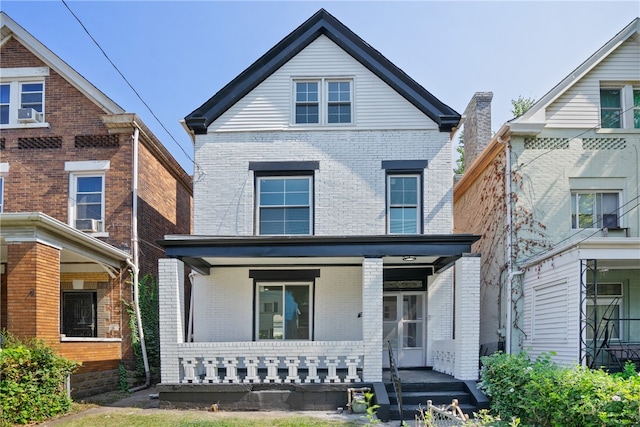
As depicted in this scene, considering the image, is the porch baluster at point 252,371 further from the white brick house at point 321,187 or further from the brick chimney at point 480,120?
the brick chimney at point 480,120

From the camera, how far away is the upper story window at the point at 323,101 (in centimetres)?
1348

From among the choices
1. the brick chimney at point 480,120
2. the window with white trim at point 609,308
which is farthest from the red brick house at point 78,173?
the window with white trim at point 609,308

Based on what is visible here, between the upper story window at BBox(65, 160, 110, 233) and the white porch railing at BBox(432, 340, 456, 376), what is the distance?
9.57 m

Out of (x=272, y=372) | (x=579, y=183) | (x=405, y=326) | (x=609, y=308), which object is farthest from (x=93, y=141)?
(x=609, y=308)

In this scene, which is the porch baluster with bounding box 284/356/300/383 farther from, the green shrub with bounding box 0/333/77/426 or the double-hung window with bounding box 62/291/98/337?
the double-hung window with bounding box 62/291/98/337

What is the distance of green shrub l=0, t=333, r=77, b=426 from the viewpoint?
877cm

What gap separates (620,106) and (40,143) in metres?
16.1

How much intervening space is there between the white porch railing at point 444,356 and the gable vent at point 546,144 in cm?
557

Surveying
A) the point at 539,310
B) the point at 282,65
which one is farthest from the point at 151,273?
the point at 539,310

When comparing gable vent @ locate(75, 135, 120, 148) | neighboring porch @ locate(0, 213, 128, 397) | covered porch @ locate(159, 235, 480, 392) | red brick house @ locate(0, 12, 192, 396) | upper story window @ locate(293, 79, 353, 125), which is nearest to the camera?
neighboring porch @ locate(0, 213, 128, 397)

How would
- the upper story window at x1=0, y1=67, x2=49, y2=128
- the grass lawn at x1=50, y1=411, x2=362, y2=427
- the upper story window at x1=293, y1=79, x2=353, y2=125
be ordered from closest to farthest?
the grass lawn at x1=50, y1=411, x2=362, y2=427
the upper story window at x1=293, y1=79, x2=353, y2=125
the upper story window at x1=0, y1=67, x2=49, y2=128

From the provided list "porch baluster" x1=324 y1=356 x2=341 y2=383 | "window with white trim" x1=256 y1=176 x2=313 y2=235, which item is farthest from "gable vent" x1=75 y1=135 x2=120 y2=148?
"porch baluster" x1=324 y1=356 x2=341 y2=383

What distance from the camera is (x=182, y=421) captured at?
8891 millimetres

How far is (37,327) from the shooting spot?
1029 cm
